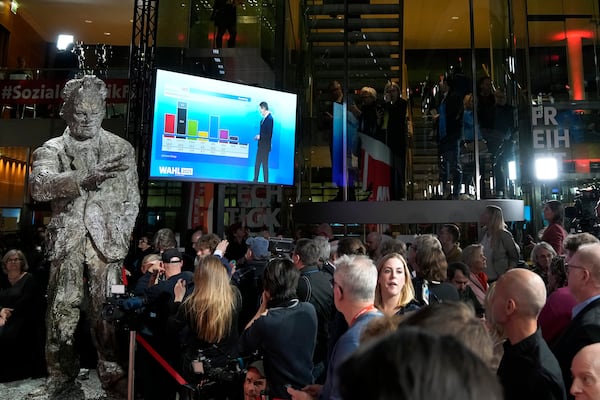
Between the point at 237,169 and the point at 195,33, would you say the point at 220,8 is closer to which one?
the point at 195,33

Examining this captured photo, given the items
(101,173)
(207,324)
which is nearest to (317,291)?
(207,324)

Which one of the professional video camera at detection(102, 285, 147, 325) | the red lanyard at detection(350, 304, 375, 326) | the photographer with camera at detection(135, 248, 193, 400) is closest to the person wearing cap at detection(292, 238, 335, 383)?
the photographer with camera at detection(135, 248, 193, 400)

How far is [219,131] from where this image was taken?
629 cm

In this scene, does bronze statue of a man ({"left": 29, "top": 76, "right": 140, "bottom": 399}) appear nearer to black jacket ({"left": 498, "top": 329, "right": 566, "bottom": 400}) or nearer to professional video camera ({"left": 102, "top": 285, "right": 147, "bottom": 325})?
professional video camera ({"left": 102, "top": 285, "right": 147, "bottom": 325})

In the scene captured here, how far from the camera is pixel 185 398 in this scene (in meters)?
2.84

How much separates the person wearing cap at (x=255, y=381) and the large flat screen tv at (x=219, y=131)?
12.6 ft

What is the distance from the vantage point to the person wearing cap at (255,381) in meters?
2.46

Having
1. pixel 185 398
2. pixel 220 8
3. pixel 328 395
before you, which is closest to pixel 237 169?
pixel 185 398

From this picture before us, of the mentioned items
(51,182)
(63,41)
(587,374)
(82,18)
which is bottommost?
(587,374)

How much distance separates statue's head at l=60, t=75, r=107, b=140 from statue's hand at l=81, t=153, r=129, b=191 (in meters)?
0.46

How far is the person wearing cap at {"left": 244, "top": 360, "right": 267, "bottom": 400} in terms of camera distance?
2461 millimetres

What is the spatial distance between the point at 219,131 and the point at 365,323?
480 cm

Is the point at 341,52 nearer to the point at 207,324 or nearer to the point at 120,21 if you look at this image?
the point at 207,324

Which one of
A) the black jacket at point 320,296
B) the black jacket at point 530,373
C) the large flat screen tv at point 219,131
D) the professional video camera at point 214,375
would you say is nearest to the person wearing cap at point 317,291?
the black jacket at point 320,296
